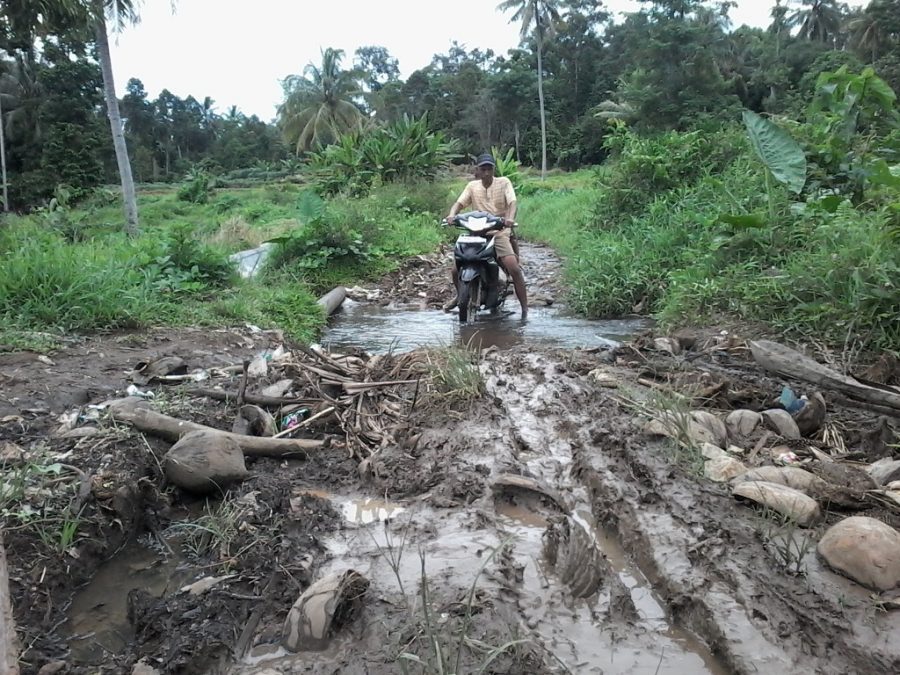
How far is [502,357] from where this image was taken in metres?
5.02

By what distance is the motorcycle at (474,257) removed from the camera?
652 centimetres

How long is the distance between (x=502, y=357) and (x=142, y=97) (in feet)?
208

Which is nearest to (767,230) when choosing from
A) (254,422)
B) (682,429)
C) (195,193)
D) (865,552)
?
(682,429)

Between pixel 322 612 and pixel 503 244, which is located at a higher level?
pixel 503 244

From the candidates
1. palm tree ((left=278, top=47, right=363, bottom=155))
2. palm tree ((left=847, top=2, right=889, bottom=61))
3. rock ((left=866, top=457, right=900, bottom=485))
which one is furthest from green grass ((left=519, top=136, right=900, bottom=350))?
palm tree ((left=278, top=47, right=363, bottom=155))

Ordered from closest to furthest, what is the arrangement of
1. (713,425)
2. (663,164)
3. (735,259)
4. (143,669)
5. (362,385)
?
(143,669), (713,425), (362,385), (735,259), (663,164)

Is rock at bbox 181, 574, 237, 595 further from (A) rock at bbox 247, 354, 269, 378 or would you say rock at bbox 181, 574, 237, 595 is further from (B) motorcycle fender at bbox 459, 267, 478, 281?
(B) motorcycle fender at bbox 459, 267, 478, 281

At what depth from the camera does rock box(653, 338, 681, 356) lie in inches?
192

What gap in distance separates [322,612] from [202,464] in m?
1.26

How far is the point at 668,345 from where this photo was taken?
495 cm

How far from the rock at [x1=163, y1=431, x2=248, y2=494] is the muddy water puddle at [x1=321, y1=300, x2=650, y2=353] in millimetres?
2547

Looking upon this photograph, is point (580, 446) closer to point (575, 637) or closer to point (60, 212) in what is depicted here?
point (575, 637)

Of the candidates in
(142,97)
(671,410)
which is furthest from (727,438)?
(142,97)

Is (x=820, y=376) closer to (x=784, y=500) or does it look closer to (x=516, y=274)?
(x=784, y=500)
